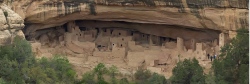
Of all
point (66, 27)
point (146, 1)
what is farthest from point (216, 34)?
point (66, 27)

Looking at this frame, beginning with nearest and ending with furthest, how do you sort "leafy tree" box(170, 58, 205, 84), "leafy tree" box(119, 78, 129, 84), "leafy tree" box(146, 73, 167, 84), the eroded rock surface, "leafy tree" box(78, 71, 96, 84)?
"leafy tree" box(170, 58, 205, 84), "leafy tree" box(146, 73, 167, 84), "leafy tree" box(119, 78, 129, 84), "leafy tree" box(78, 71, 96, 84), the eroded rock surface

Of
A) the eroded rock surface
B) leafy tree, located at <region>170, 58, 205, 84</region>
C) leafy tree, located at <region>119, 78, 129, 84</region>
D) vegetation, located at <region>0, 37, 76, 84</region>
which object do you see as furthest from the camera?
the eroded rock surface

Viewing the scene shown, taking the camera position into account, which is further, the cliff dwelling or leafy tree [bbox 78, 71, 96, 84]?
the cliff dwelling

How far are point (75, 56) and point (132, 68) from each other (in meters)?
2.24

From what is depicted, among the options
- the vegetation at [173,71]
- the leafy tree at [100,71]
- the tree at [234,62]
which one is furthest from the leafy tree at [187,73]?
the leafy tree at [100,71]

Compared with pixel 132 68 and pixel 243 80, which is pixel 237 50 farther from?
pixel 132 68

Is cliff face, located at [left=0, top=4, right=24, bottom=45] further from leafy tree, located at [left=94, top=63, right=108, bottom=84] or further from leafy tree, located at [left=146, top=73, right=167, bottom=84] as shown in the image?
leafy tree, located at [left=146, top=73, right=167, bottom=84]

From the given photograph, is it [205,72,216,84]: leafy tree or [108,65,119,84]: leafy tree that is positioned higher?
[205,72,216,84]: leafy tree

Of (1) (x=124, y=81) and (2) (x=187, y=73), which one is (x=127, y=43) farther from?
(2) (x=187, y=73)

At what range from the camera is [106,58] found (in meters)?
20.4

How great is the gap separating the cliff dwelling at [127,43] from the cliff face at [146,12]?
0.57 m

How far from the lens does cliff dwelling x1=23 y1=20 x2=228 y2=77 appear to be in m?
19.5

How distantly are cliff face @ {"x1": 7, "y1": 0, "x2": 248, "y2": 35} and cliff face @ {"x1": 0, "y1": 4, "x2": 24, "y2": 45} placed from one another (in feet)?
6.12

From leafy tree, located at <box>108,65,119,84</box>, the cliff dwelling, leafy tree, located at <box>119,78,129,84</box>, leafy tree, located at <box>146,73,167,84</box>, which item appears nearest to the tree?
leafy tree, located at <box>146,73,167,84</box>
